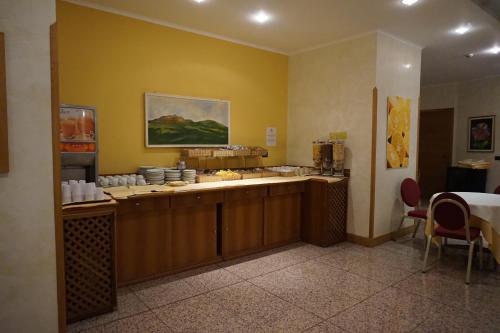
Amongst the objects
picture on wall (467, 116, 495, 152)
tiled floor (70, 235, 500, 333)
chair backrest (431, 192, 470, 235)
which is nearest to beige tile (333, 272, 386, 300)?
tiled floor (70, 235, 500, 333)

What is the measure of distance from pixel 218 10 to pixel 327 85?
204 centimetres

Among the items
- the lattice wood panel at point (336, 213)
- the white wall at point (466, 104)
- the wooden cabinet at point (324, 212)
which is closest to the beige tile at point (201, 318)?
the wooden cabinet at point (324, 212)

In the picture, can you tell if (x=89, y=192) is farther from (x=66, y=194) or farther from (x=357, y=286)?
(x=357, y=286)

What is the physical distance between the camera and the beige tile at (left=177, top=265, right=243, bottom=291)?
131 inches

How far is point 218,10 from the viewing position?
3783 mm

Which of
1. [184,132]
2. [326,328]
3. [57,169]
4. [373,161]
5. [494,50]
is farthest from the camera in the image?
[494,50]

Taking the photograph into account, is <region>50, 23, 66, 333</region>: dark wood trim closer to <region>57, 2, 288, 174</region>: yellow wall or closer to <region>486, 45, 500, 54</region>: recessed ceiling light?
<region>57, 2, 288, 174</region>: yellow wall

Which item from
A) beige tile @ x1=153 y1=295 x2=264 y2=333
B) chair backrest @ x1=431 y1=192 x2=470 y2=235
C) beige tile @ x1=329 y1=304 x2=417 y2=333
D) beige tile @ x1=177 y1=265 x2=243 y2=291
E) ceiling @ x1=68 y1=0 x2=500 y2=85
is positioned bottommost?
beige tile @ x1=153 y1=295 x2=264 y2=333

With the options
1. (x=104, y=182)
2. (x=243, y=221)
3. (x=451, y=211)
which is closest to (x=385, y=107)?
(x=451, y=211)

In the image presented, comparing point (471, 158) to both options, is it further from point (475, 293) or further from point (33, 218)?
point (33, 218)

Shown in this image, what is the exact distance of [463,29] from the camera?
4.29 metres

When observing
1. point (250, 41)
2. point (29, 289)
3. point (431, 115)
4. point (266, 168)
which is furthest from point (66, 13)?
point (431, 115)

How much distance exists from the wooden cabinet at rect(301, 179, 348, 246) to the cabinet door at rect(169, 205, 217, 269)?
4.91ft

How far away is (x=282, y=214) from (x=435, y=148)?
566 centimetres
